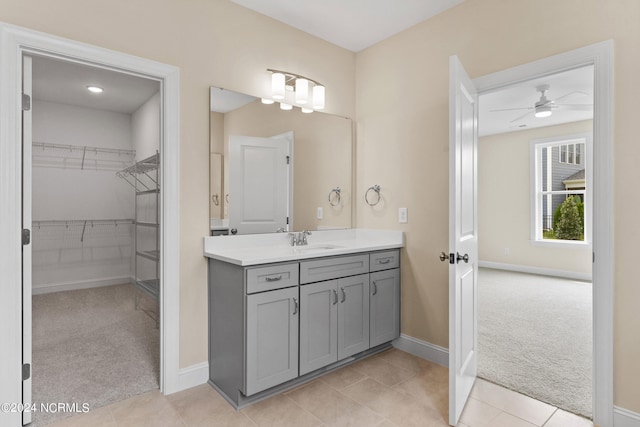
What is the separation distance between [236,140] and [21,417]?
6.42 ft

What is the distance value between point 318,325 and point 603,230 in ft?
5.58

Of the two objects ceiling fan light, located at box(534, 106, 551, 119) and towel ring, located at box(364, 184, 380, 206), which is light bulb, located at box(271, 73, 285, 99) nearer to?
towel ring, located at box(364, 184, 380, 206)

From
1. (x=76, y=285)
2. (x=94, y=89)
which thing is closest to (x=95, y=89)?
(x=94, y=89)

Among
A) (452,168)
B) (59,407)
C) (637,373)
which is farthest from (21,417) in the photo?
(637,373)

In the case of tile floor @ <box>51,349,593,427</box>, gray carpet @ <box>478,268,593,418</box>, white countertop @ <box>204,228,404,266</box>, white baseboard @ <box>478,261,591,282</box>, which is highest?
white countertop @ <box>204,228,404,266</box>

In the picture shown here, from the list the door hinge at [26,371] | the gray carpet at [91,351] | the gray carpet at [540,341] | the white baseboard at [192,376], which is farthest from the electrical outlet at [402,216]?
the door hinge at [26,371]

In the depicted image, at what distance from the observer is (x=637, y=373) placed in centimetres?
181

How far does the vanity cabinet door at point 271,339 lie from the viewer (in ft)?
6.62

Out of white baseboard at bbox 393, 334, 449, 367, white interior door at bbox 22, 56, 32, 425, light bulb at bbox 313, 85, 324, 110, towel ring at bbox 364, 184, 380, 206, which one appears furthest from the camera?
towel ring at bbox 364, 184, 380, 206

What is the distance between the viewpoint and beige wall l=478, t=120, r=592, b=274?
236 inches

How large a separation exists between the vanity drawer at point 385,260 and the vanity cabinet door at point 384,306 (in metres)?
0.04

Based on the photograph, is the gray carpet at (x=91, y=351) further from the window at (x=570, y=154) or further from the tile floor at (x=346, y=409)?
the window at (x=570, y=154)

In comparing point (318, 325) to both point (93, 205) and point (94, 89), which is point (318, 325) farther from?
point (93, 205)

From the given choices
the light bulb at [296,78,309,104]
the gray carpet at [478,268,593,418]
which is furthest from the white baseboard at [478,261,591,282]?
the light bulb at [296,78,309,104]
